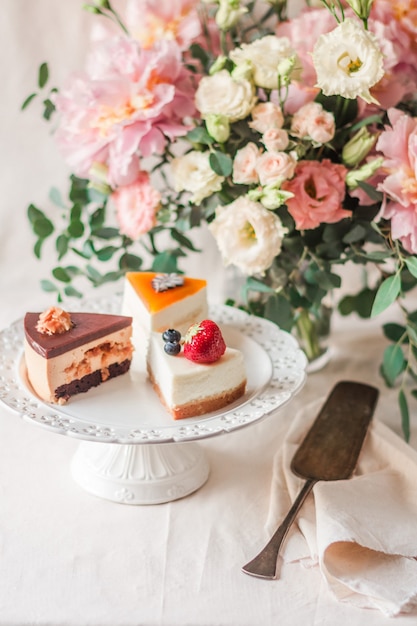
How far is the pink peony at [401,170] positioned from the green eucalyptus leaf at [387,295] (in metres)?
0.07

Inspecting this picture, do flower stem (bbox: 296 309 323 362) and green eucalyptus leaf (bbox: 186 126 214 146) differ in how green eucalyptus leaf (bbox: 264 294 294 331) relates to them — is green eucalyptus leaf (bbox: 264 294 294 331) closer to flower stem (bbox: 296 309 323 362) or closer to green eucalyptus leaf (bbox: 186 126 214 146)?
flower stem (bbox: 296 309 323 362)

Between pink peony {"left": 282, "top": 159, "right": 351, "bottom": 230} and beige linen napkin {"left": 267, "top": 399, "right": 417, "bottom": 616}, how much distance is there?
382 millimetres

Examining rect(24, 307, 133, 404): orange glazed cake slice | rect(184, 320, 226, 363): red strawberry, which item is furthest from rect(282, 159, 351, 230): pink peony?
rect(24, 307, 133, 404): orange glazed cake slice

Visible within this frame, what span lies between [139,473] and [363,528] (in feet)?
1.13

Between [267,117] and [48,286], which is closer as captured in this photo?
[267,117]

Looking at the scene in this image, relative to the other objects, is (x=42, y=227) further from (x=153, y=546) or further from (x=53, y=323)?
(x=153, y=546)

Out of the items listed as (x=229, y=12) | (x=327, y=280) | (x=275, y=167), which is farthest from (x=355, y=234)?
(x=229, y=12)

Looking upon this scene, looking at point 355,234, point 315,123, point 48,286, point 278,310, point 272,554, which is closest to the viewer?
point 272,554

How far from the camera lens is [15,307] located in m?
1.82

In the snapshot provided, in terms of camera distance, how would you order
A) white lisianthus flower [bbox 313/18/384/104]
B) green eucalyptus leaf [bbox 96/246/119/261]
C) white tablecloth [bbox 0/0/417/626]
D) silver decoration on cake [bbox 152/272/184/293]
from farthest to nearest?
green eucalyptus leaf [bbox 96/246/119/261] < silver decoration on cake [bbox 152/272/184/293] < white lisianthus flower [bbox 313/18/384/104] < white tablecloth [bbox 0/0/417/626]

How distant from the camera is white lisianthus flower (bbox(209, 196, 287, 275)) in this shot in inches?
48.2

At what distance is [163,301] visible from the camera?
4.25 ft

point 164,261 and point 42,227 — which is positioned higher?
point 42,227

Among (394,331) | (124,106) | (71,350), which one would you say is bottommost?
(394,331)
